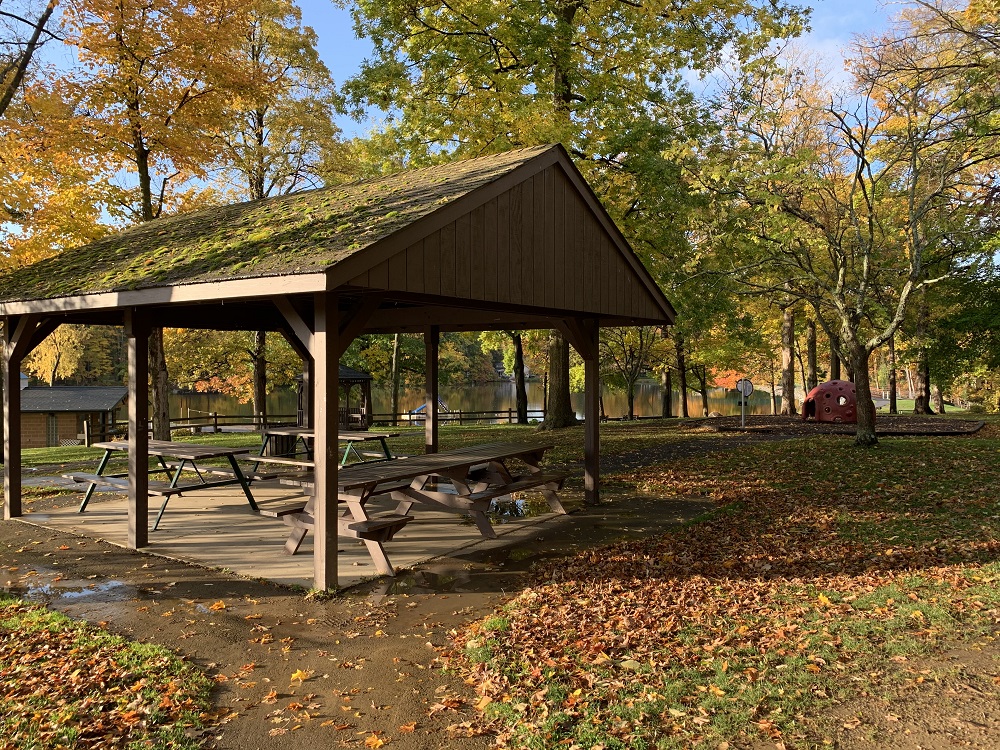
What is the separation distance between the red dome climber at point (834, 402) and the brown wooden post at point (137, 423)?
18.9 metres

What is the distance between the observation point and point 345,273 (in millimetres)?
5625

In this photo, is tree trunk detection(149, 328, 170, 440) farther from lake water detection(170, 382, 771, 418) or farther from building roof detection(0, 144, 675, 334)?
lake water detection(170, 382, 771, 418)

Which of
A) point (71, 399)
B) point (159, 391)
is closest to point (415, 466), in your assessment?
point (159, 391)

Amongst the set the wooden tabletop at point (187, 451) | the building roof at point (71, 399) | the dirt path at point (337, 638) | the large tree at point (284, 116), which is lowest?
the dirt path at point (337, 638)

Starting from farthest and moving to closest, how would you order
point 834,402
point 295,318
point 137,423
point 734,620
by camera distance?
point 834,402
point 137,423
point 295,318
point 734,620

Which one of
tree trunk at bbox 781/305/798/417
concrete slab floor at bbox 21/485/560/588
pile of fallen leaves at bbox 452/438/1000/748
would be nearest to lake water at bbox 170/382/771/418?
tree trunk at bbox 781/305/798/417

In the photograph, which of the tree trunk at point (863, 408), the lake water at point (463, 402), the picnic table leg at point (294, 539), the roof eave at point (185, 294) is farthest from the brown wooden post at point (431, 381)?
the lake water at point (463, 402)

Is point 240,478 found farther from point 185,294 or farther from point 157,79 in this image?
point 157,79

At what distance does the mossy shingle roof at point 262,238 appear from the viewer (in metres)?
6.27

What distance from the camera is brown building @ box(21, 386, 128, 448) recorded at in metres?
28.2

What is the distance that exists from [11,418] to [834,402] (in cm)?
2011

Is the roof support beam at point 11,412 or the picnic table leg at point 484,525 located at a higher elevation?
the roof support beam at point 11,412

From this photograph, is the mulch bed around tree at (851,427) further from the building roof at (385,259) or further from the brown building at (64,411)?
the brown building at (64,411)

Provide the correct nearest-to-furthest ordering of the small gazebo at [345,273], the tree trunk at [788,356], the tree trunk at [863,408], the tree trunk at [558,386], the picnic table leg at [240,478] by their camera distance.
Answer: the small gazebo at [345,273]
the picnic table leg at [240,478]
the tree trunk at [863,408]
the tree trunk at [558,386]
the tree trunk at [788,356]
